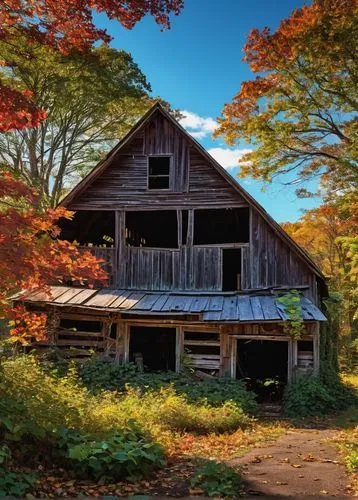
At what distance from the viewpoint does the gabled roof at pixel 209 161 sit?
16312 mm

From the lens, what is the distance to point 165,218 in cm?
2181

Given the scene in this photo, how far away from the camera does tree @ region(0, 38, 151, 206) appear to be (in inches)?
931

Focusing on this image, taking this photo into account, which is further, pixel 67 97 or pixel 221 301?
pixel 67 97

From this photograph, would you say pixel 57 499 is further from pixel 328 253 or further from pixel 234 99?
pixel 328 253

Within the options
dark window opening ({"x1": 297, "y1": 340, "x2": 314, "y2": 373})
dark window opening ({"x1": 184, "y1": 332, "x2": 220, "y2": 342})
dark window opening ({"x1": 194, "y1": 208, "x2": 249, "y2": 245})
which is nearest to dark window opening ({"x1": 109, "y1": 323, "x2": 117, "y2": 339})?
dark window opening ({"x1": 184, "y1": 332, "x2": 220, "y2": 342})

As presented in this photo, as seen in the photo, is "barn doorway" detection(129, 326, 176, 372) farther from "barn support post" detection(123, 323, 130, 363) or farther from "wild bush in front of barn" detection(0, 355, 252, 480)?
"wild bush in front of barn" detection(0, 355, 252, 480)

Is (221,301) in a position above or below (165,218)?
below

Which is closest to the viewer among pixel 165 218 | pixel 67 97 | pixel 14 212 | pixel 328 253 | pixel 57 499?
pixel 57 499

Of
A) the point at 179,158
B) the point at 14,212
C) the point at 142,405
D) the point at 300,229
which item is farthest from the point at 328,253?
the point at 14,212

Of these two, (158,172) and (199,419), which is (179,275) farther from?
(199,419)

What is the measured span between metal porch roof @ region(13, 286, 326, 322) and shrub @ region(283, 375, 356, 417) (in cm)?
207

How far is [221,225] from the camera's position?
76.8ft

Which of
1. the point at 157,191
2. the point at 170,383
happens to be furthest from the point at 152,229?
the point at 170,383

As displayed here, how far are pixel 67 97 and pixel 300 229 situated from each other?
19511 millimetres
